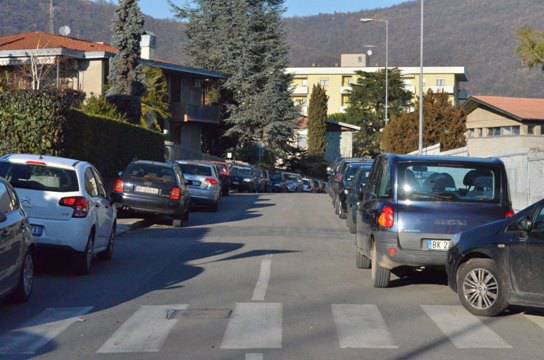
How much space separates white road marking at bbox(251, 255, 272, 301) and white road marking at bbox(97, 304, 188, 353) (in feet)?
3.67

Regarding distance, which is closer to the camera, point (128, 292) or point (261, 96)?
point (128, 292)

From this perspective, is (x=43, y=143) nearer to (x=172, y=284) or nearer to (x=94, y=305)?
(x=172, y=284)

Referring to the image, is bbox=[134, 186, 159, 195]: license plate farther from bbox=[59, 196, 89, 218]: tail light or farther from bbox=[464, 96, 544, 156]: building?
bbox=[464, 96, 544, 156]: building

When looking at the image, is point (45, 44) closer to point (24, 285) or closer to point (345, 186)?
point (345, 186)

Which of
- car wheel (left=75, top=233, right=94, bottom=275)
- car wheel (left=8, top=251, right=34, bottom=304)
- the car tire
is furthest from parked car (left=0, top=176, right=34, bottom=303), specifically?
the car tire

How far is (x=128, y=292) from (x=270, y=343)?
3839 millimetres

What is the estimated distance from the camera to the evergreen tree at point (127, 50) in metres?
46.2

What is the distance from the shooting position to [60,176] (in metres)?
14.1

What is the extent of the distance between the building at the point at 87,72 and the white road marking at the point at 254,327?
27.8 m

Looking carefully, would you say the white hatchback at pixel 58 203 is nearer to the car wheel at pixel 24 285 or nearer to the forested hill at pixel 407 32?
the car wheel at pixel 24 285

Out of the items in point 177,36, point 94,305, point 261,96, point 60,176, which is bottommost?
point 94,305

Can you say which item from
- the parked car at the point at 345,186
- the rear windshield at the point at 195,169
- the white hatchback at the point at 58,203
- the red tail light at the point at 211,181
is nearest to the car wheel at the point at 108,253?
the white hatchback at the point at 58,203

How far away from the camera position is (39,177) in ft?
46.4

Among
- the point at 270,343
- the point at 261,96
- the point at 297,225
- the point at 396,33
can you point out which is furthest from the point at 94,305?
the point at 396,33
